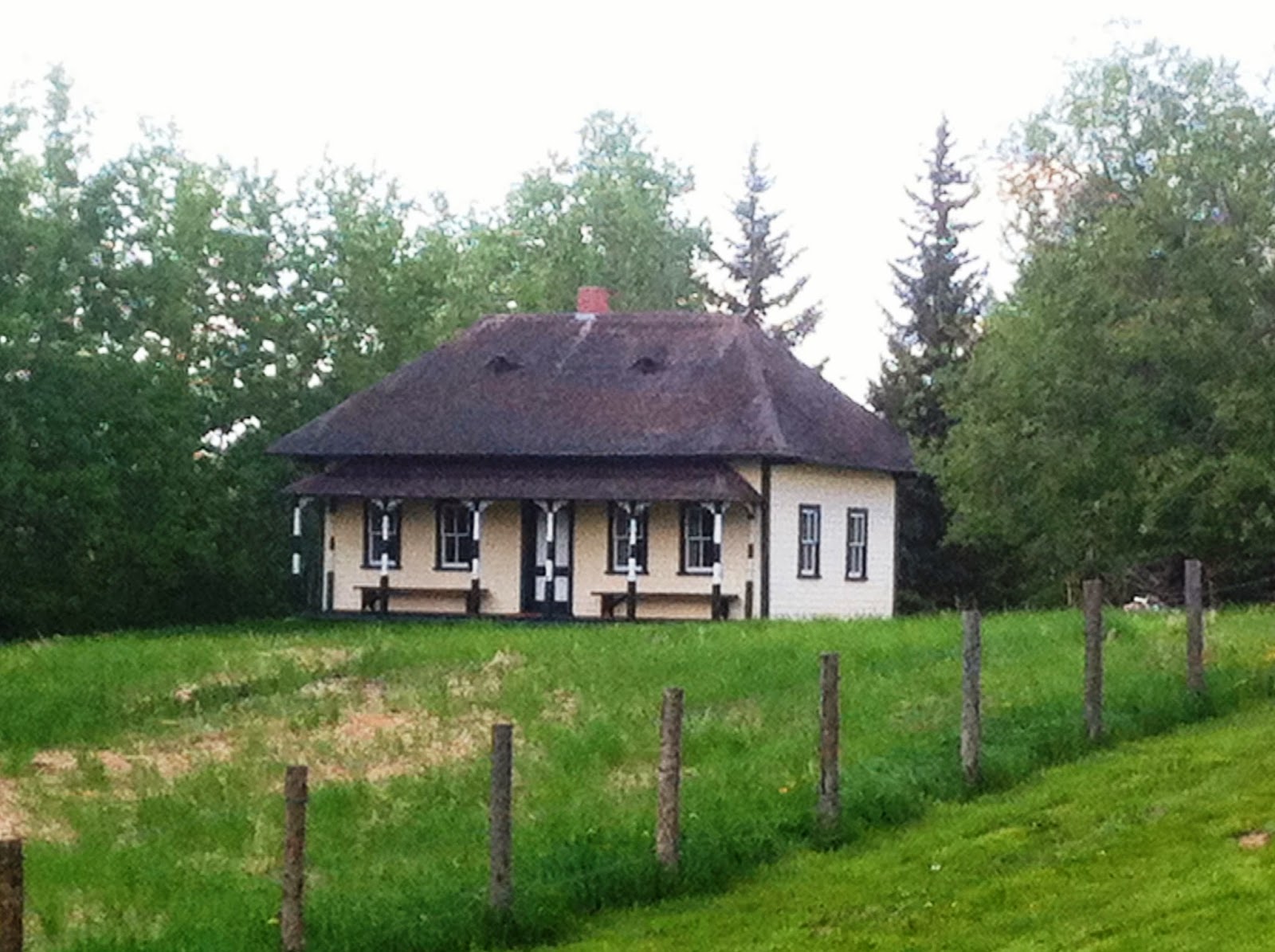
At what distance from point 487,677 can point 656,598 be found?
16.2 m

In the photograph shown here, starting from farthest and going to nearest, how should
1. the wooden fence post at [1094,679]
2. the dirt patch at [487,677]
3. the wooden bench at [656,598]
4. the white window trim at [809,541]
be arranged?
the white window trim at [809,541]
the wooden bench at [656,598]
the dirt patch at [487,677]
the wooden fence post at [1094,679]

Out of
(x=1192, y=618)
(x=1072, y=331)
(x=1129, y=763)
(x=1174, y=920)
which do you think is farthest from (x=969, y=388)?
(x=1174, y=920)

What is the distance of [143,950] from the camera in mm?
13602

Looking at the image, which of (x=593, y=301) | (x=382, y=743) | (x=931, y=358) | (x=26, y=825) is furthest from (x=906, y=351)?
(x=26, y=825)

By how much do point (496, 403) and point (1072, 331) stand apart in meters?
12.1

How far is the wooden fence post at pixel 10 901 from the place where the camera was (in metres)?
11.6

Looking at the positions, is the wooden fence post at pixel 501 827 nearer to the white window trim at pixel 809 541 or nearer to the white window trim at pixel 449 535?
the white window trim at pixel 809 541

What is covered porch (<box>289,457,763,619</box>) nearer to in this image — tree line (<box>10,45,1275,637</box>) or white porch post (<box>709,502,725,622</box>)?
white porch post (<box>709,502,725,622</box>)

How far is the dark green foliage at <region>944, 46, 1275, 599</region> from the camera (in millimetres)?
41094

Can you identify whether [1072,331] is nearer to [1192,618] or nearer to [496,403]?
[496,403]

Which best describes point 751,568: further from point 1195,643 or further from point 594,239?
point 594,239

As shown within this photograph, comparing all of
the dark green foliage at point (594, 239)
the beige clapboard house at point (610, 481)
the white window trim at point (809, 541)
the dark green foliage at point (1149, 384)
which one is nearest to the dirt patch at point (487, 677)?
the beige clapboard house at point (610, 481)

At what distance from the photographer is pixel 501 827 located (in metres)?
14.5

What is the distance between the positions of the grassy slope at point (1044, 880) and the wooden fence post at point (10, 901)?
3822mm
